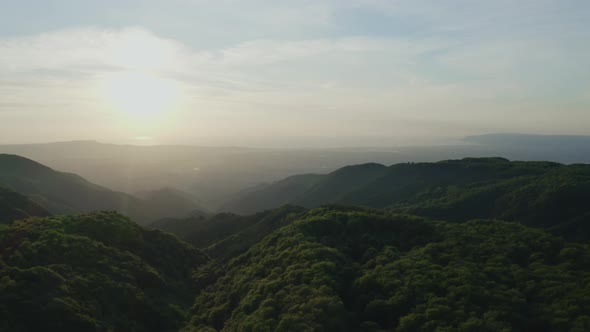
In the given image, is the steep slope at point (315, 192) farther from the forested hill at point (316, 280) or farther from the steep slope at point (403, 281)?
the steep slope at point (403, 281)

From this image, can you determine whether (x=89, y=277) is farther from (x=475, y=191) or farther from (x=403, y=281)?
(x=475, y=191)

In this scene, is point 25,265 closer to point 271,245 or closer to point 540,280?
point 271,245

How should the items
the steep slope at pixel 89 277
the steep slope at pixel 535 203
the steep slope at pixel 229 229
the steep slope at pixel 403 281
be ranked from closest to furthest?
the steep slope at pixel 403 281
the steep slope at pixel 89 277
the steep slope at pixel 229 229
the steep slope at pixel 535 203

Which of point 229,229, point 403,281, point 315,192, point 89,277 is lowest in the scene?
point 229,229

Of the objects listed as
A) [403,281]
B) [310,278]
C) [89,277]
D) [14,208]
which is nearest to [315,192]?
[14,208]

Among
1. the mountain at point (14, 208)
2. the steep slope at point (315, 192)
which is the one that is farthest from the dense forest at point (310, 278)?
the steep slope at point (315, 192)

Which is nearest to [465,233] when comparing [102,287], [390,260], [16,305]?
[390,260]
